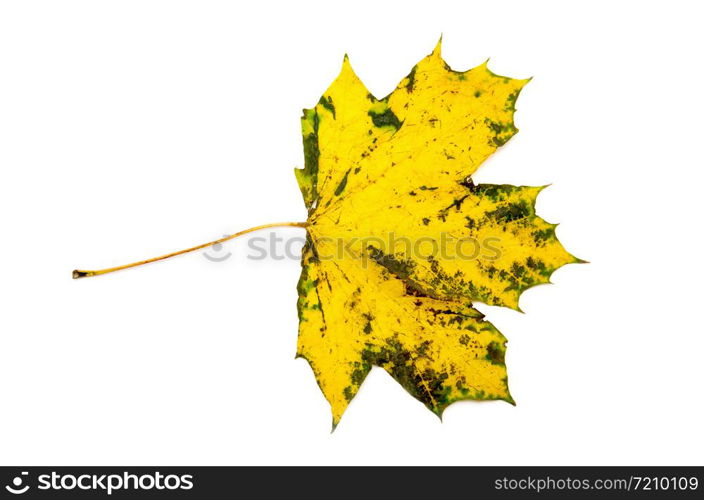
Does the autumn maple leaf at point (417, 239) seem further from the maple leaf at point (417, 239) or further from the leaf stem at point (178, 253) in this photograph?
the leaf stem at point (178, 253)

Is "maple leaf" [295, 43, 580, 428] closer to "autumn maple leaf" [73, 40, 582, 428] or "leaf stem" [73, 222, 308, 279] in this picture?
"autumn maple leaf" [73, 40, 582, 428]

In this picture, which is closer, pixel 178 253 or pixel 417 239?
pixel 417 239

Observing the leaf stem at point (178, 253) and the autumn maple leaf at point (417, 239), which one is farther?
the leaf stem at point (178, 253)

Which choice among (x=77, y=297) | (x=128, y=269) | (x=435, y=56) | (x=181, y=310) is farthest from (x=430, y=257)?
(x=77, y=297)

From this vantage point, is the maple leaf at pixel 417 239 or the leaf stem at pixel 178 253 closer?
the maple leaf at pixel 417 239

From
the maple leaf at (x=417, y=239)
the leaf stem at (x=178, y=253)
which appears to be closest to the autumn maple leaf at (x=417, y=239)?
the maple leaf at (x=417, y=239)

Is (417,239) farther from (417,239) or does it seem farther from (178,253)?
(178,253)

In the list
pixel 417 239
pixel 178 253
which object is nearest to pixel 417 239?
pixel 417 239
